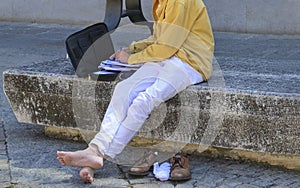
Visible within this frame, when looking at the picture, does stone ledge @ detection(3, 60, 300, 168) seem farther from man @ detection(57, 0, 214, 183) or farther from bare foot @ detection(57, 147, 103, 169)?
bare foot @ detection(57, 147, 103, 169)

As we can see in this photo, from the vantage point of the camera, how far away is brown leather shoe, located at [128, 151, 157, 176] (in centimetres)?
363

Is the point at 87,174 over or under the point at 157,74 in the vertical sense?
under

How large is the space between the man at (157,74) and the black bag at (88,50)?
0.21 meters

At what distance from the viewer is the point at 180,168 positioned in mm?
3602

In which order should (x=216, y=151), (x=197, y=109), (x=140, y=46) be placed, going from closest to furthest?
(x=197, y=109) → (x=216, y=151) → (x=140, y=46)

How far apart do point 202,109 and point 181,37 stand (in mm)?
442

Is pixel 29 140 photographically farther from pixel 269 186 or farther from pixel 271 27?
pixel 271 27

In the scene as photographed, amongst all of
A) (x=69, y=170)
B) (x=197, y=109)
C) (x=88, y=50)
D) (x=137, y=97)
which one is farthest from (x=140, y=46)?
Result: (x=69, y=170)

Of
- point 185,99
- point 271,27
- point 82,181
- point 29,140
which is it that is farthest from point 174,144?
point 271,27

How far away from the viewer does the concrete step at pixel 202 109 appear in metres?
3.57

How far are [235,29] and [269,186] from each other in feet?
18.5

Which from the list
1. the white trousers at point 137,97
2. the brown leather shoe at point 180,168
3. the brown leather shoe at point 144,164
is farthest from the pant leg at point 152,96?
the brown leather shoe at point 180,168

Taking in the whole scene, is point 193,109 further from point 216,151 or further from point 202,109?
point 216,151

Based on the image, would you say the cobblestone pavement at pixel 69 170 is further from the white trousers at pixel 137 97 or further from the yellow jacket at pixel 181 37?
the yellow jacket at pixel 181 37
